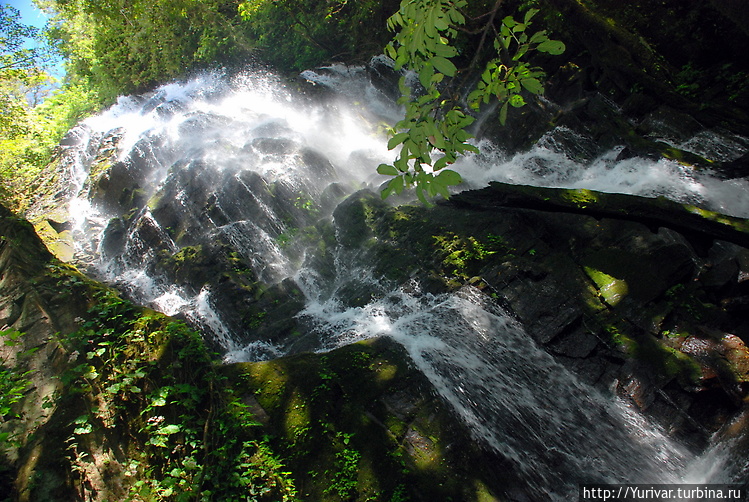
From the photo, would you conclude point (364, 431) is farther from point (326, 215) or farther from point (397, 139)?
point (326, 215)

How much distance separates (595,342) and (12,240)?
7868 mm

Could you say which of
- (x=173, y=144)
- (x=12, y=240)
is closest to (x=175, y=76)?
(x=173, y=144)

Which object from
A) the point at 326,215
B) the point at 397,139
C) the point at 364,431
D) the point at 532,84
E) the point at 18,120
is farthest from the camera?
the point at 18,120

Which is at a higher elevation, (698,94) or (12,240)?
(698,94)

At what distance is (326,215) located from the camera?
10086 mm

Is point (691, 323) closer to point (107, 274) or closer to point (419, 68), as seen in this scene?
point (419, 68)

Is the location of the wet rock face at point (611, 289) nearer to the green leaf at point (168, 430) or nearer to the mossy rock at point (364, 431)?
the mossy rock at point (364, 431)

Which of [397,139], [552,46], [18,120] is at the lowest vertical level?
[18,120]

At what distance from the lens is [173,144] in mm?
13711

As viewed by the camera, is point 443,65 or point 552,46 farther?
point 552,46

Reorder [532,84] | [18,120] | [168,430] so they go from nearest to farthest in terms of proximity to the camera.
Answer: [532,84] < [168,430] < [18,120]

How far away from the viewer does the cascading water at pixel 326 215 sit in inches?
179

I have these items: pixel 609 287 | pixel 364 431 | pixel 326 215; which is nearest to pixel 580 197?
pixel 609 287

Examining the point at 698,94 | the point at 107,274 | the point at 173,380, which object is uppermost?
the point at 698,94
